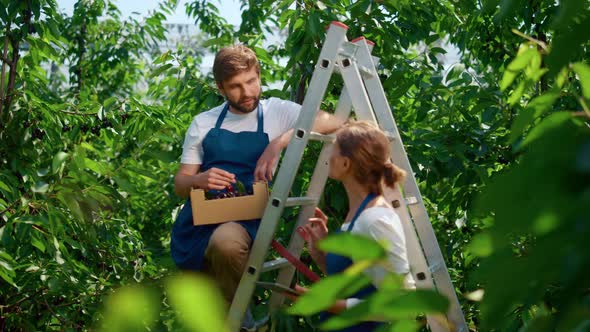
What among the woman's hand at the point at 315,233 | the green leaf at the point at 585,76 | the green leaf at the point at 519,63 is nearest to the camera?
the green leaf at the point at 585,76

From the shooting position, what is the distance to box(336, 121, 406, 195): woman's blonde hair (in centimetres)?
251

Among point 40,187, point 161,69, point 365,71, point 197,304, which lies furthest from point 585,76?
point 161,69

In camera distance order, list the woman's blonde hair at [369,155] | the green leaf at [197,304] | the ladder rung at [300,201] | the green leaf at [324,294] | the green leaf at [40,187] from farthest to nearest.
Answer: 1. the ladder rung at [300,201]
2. the woman's blonde hair at [369,155]
3. the green leaf at [40,187]
4. the green leaf at [324,294]
5. the green leaf at [197,304]

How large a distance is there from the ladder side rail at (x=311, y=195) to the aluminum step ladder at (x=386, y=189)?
7 centimetres

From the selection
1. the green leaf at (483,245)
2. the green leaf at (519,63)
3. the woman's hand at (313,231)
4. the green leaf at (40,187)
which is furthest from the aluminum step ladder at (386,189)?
the green leaf at (483,245)

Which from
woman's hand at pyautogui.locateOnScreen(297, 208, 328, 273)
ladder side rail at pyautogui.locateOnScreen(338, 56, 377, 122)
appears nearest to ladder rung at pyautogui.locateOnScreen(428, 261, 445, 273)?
woman's hand at pyautogui.locateOnScreen(297, 208, 328, 273)

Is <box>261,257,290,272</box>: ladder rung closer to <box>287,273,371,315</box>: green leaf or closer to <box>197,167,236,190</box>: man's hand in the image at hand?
<box>197,167,236,190</box>: man's hand

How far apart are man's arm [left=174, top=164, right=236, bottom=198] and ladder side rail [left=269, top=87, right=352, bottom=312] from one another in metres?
0.42

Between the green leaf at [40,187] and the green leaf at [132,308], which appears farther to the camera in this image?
the green leaf at [40,187]

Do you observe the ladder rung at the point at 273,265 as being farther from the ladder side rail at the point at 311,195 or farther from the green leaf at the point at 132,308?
the green leaf at the point at 132,308

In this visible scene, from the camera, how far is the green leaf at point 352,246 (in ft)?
1.42

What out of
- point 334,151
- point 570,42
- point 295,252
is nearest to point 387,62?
point 295,252

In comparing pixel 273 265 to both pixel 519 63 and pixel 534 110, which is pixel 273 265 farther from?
pixel 534 110

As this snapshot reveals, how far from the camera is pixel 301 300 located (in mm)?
474
